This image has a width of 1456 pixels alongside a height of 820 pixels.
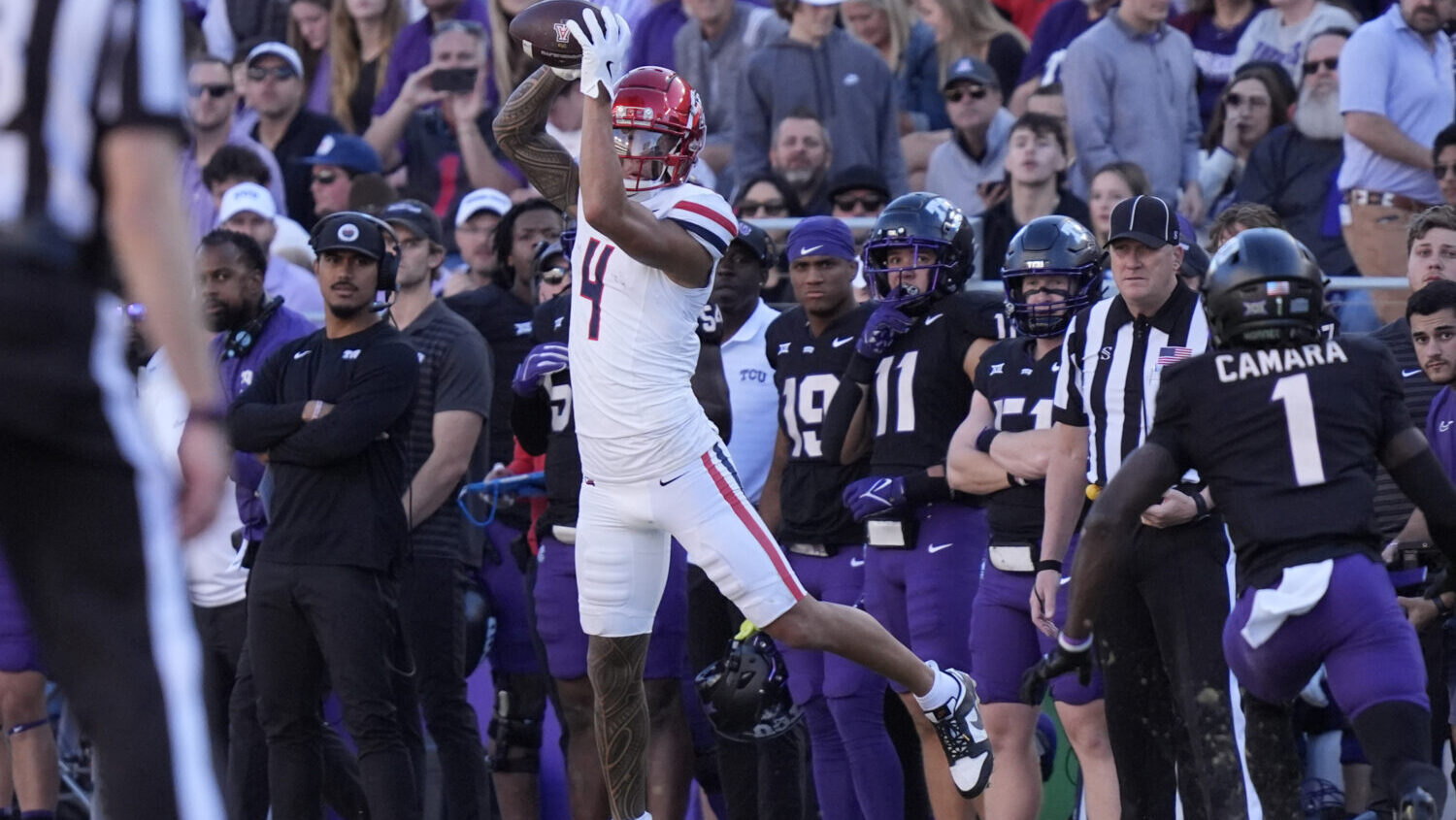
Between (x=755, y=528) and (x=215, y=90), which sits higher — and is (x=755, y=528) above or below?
below

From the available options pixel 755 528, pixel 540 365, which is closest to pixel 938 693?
pixel 755 528

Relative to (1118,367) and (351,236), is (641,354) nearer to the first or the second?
(1118,367)

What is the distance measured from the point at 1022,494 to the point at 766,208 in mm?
3281

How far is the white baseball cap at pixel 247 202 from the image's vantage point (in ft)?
34.3

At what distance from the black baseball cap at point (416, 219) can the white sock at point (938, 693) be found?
363cm

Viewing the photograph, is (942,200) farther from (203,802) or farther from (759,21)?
(203,802)

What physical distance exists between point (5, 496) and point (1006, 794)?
177 inches

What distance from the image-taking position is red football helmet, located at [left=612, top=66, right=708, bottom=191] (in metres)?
6.75

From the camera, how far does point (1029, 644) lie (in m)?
7.27

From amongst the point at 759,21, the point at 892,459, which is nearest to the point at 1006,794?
the point at 892,459

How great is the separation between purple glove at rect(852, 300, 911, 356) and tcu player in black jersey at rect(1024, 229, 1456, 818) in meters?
1.81

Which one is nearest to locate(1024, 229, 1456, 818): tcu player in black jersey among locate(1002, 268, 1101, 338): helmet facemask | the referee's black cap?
the referee's black cap

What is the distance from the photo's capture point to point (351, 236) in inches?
317

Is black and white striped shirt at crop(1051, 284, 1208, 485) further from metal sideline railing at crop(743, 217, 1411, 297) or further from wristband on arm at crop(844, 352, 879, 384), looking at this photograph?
metal sideline railing at crop(743, 217, 1411, 297)
